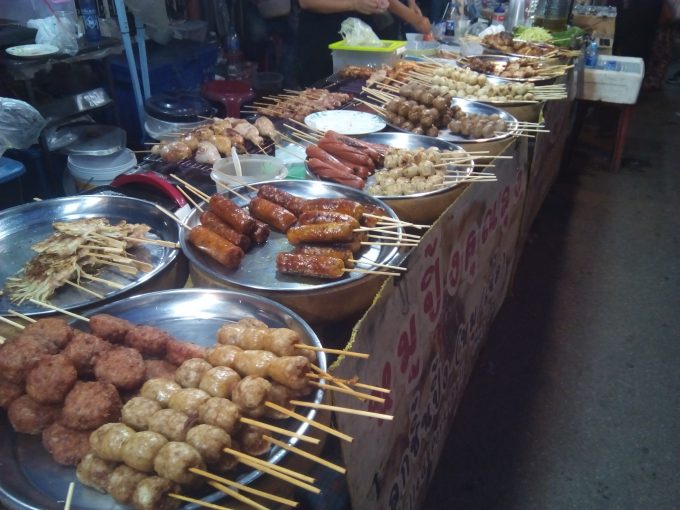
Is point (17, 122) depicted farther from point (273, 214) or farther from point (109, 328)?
point (109, 328)

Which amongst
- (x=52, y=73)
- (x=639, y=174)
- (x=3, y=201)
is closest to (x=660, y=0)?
(x=639, y=174)

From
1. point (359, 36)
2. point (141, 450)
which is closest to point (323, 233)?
point (141, 450)

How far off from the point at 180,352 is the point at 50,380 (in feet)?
1.30

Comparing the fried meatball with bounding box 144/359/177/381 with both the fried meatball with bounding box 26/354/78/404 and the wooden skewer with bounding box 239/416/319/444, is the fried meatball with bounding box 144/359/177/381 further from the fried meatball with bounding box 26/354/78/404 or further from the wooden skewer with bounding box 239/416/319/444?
the wooden skewer with bounding box 239/416/319/444

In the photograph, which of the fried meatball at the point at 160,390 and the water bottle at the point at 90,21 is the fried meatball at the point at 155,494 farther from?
the water bottle at the point at 90,21

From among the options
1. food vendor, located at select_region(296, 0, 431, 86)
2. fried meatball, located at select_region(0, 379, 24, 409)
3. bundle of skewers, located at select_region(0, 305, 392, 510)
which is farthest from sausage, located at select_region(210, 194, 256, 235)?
food vendor, located at select_region(296, 0, 431, 86)

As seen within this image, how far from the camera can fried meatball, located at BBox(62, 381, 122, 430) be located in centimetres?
151

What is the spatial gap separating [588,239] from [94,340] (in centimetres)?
660

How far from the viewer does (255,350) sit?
1731mm

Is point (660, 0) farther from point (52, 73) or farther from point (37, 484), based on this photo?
point (37, 484)

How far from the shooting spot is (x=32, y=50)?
19.3ft

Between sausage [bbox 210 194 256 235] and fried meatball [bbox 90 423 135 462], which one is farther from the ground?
sausage [bbox 210 194 256 235]

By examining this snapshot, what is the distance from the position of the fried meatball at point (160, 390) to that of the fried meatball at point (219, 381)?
9 centimetres

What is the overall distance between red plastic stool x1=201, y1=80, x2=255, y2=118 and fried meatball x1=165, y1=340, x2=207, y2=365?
3.92 meters
